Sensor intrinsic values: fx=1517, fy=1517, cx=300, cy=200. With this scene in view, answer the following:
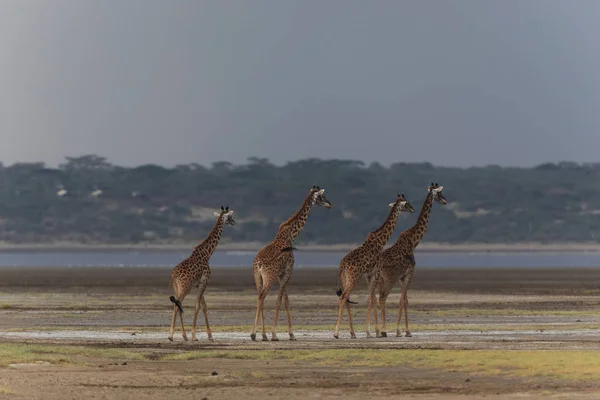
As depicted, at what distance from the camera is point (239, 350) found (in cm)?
2697

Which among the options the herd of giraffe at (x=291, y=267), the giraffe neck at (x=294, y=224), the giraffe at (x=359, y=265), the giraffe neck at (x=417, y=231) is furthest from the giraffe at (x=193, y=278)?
the giraffe neck at (x=417, y=231)

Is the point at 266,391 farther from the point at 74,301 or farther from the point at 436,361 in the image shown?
the point at 74,301

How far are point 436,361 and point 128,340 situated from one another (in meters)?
7.73

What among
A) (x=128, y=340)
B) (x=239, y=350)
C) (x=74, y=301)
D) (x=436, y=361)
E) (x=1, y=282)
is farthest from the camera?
(x=1, y=282)

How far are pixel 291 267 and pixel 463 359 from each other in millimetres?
6233

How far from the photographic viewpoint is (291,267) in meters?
29.8

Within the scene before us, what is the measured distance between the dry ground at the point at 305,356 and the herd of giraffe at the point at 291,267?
0.65 metres

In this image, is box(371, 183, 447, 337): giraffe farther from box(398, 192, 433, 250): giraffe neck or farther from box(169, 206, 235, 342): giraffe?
box(169, 206, 235, 342): giraffe

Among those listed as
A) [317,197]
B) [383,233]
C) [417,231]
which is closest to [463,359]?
[383,233]

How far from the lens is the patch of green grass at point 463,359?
2267 cm

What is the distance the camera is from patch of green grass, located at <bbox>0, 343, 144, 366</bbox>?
24.6 meters

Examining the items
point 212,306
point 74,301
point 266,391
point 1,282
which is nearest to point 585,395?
point 266,391

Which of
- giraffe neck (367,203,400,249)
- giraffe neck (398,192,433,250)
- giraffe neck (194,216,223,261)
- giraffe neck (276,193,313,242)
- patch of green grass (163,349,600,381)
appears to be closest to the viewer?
patch of green grass (163,349,600,381)

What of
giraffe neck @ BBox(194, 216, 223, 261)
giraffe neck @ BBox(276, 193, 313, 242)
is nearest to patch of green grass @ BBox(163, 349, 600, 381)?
giraffe neck @ BBox(194, 216, 223, 261)
